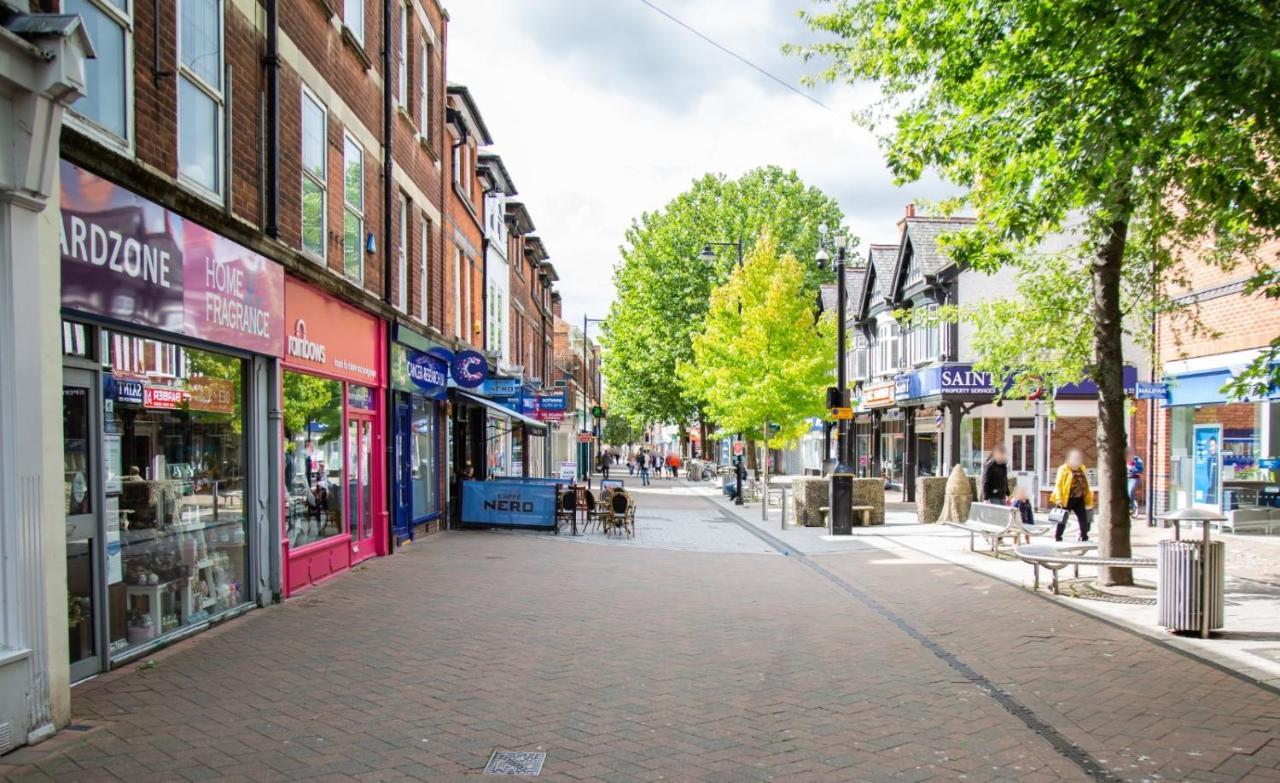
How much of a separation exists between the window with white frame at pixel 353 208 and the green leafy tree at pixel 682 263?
1094 inches

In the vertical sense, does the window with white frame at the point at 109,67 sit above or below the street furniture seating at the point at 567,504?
above

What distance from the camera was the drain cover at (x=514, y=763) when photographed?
4.80 m

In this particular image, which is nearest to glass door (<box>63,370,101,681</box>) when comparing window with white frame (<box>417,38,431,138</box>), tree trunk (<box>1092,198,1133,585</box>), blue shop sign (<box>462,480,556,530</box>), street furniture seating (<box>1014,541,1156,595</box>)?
street furniture seating (<box>1014,541,1156,595</box>)

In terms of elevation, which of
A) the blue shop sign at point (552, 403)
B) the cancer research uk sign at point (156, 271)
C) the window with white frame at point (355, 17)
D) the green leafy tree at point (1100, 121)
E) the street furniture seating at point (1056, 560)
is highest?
the window with white frame at point (355, 17)

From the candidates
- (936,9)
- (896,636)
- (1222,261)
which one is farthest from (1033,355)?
(896,636)

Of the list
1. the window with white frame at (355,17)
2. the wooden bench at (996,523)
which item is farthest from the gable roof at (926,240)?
the window with white frame at (355,17)

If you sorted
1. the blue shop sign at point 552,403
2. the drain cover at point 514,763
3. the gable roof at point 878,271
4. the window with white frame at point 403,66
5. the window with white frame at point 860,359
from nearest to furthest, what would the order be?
the drain cover at point 514,763
the window with white frame at point 403,66
the blue shop sign at point 552,403
the gable roof at point 878,271
the window with white frame at point 860,359

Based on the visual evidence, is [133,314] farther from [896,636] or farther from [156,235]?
[896,636]

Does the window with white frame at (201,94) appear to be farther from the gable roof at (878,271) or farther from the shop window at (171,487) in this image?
the gable roof at (878,271)

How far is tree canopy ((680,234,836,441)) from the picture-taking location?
28.6 metres

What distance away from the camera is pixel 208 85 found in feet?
27.8

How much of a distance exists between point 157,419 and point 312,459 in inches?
140

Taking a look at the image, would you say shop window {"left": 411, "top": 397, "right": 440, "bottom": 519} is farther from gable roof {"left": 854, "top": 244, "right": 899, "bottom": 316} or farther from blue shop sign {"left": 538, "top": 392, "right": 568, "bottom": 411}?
gable roof {"left": 854, "top": 244, "right": 899, "bottom": 316}

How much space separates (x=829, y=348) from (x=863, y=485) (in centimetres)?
1098
